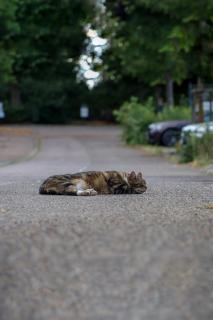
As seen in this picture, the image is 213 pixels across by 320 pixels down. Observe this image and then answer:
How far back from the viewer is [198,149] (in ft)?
90.5

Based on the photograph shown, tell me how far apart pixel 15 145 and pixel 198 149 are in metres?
16.5

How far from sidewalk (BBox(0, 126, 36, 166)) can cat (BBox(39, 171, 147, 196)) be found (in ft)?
51.5

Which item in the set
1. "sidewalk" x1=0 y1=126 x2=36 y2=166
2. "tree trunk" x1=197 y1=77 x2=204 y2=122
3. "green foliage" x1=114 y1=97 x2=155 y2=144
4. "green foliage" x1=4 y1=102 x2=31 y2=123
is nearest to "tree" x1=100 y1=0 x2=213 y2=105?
"tree trunk" x1=197 y1=77 x2=204 y2=122

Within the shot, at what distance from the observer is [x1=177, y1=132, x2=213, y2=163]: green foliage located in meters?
26.6

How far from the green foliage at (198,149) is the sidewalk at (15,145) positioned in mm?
5448

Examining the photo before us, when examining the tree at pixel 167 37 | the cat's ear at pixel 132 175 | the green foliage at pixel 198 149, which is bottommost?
the green foliage at pixel 198 149

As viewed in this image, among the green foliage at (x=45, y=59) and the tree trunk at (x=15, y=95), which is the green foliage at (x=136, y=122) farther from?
the tree trunk at (x=15, y=95)

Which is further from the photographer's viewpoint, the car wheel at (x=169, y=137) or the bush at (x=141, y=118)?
the bush at (x=141, y=118)

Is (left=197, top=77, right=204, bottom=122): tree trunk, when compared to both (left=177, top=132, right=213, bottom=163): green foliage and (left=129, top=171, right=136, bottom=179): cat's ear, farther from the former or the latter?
(left=129, top=171, right=136, bottom=179): cat's ear

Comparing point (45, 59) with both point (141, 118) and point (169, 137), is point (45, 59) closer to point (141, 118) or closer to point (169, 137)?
point (141, 118)

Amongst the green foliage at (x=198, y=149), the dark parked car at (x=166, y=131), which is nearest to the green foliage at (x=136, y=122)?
the dark parked car at (x=166, y=131)

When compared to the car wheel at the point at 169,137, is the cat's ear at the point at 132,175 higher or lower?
higher

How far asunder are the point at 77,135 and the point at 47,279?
48.4 metres

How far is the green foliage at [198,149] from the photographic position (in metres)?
26.6
